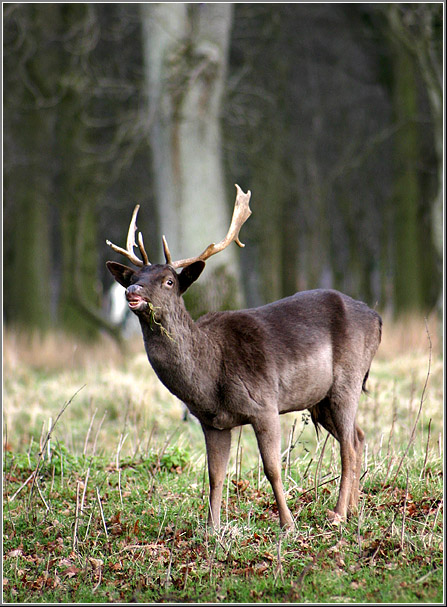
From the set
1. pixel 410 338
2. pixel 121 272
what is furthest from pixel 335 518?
pixel 410 338

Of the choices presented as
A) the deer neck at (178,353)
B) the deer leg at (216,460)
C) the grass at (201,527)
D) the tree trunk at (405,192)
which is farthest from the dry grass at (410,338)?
the deer neck at (178,353)

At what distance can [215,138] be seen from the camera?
11.1 metres

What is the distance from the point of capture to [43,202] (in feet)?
63.2

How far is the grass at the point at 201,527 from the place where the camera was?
512cm

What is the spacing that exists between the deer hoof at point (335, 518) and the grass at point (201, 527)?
49mm

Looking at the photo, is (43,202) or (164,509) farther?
(43,202)

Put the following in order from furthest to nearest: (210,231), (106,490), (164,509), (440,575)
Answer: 1. (210,231)
2. (106,490)
3. (164,509)
4. (440,575)

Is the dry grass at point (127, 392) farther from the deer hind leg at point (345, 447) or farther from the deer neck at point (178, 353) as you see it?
the deer neck at point (178, 353)

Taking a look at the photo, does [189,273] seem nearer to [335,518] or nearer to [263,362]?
[263,362]

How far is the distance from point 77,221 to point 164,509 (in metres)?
11.1

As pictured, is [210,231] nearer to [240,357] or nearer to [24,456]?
[24,456]

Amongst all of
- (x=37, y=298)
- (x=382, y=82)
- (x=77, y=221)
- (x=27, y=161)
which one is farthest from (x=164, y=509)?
(x=382, y=82)

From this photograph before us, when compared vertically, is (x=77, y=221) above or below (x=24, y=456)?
above

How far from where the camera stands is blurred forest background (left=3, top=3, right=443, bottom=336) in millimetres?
10906
